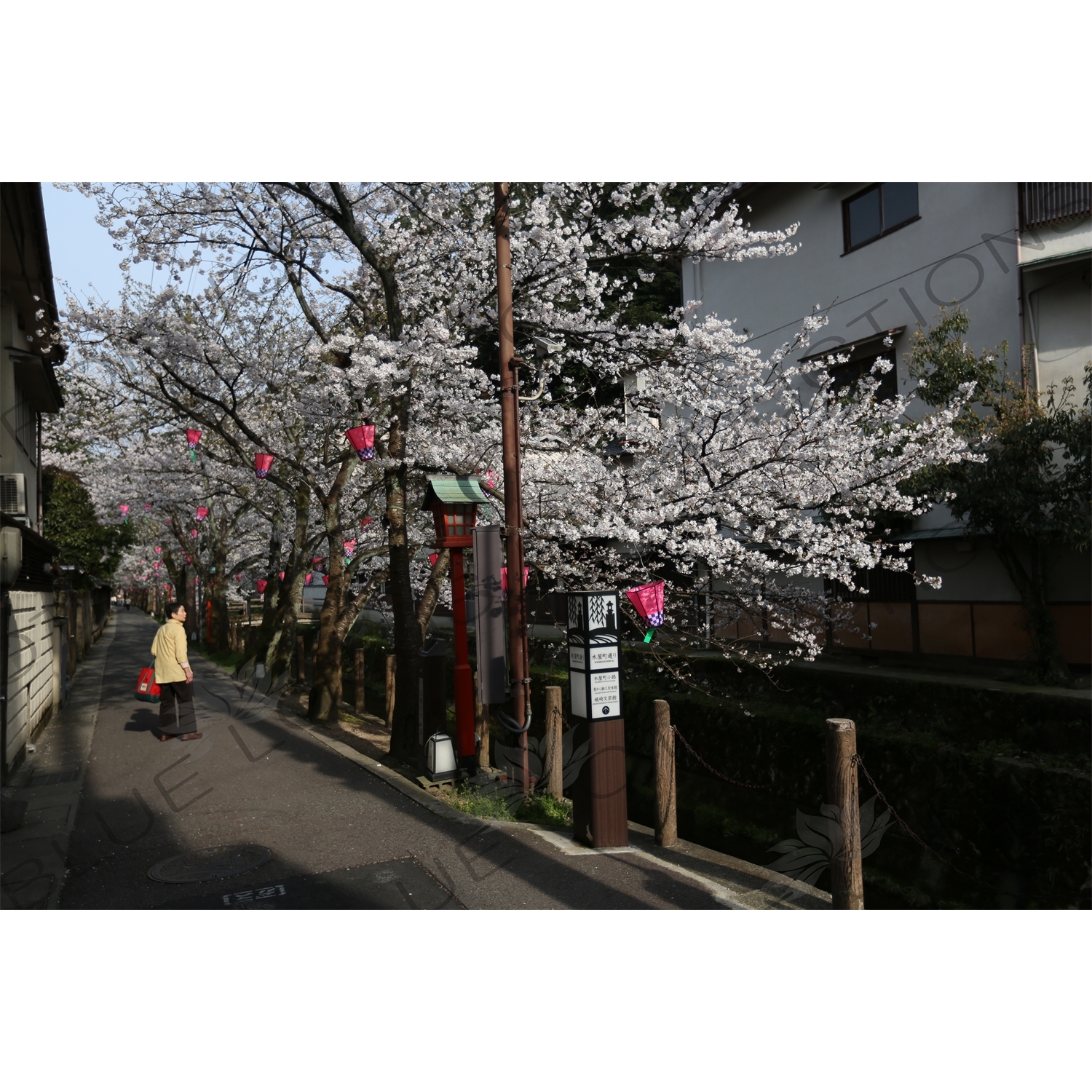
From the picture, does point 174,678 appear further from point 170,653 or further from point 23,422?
point 23,422

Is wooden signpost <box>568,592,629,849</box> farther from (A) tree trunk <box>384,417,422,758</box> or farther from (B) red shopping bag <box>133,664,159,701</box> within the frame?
(B) red shopping bag <box>133,664,159,701</box>

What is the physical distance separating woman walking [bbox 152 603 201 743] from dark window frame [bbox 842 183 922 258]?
45.8 ft

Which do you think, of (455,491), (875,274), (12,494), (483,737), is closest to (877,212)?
(875,274)

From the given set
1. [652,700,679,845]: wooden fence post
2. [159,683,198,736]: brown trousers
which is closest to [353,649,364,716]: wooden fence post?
[159,683,198,736]: brown trousers

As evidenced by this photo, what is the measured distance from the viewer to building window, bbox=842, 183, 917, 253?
14.9 m

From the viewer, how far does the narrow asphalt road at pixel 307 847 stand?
5633 millimetres

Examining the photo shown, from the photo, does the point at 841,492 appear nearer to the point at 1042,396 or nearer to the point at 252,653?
the point at 1042,396

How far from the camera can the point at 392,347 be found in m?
9.71

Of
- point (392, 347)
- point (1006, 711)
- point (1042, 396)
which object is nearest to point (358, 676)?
point (392, 347)

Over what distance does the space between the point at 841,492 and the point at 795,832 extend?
4718 mm

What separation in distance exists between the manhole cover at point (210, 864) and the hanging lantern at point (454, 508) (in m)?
3.55

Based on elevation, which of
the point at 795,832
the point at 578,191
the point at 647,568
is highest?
the point at 578,191

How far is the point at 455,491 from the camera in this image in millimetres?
8766

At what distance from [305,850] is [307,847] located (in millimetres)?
66
